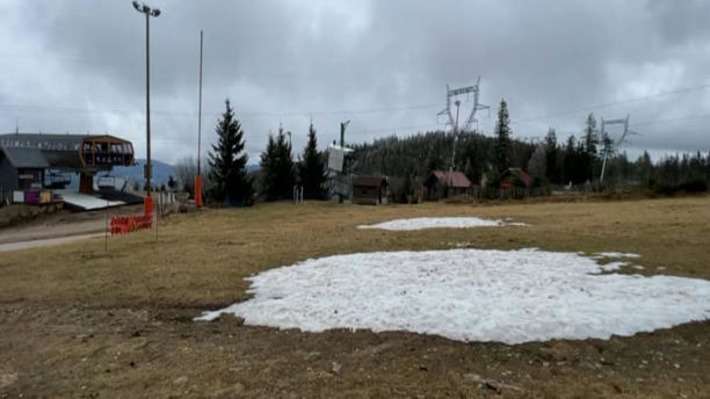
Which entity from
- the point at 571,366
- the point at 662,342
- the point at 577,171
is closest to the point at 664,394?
the point at 571,366

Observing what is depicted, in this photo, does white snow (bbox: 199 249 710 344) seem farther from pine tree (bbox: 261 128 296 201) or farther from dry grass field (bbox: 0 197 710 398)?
pine tree (bbox: 261 128 296 201)

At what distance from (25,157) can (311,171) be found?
107 ft

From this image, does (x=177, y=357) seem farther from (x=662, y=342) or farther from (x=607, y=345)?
(x=662, y=342)

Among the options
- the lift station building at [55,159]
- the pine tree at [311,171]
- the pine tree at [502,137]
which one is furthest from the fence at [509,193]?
the lift station building at [55,159]

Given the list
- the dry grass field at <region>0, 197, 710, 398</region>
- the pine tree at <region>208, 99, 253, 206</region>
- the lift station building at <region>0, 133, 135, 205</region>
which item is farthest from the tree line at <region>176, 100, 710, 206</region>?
the dry grass field at <region>0, 197, 710, 398</region>

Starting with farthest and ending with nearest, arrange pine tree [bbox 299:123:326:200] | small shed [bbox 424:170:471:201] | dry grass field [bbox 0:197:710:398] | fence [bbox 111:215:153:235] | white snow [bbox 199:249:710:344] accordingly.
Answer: small shed [bbox 424:170:471:201], pine tree [bbox 299:123:326:200], fence [bbox 111:215:153:235], white snow [bbox 199:249:710:344], dry grass field [bbox 0:197:710:398]

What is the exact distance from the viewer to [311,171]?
59.7 m

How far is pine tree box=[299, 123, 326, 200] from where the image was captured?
5925 centimetres

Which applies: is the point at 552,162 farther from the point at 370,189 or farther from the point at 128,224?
the point at 128,224

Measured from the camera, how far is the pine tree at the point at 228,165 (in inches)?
1923

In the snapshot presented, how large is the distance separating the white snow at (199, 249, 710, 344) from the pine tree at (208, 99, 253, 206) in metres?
38.7

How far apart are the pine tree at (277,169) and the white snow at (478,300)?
44.8 meters

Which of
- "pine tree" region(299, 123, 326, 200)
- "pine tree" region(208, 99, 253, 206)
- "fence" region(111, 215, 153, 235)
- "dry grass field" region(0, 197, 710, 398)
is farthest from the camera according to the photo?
"pine tree" region(299, 123, 326, 200)

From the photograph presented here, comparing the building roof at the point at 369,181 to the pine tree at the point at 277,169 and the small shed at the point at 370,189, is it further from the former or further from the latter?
the pine tree at the point at 277,169
